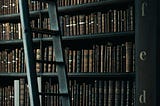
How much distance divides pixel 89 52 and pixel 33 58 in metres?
0.78

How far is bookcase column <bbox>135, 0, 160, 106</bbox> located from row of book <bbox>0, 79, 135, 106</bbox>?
27cm

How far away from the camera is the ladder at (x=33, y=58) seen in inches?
98.6

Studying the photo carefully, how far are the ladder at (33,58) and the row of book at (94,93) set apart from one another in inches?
15.6

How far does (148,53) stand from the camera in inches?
106

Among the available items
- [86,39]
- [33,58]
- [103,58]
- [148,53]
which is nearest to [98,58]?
[103,58]

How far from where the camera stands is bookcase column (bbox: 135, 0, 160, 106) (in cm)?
268

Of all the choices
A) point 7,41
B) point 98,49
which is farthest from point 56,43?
point 7,41

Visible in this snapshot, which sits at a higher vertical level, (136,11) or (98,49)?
(136,11)

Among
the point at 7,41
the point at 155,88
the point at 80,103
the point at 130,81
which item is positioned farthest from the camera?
the point at 7,41

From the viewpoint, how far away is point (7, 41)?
3.72 meters

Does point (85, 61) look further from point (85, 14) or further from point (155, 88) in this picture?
point (155, 88)

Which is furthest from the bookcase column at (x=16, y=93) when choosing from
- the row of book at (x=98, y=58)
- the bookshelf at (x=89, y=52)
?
the row of book at (x=98, y=58)

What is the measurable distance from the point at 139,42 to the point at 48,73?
89cm

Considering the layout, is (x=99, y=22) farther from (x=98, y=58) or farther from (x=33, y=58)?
(x=33, y=58)
